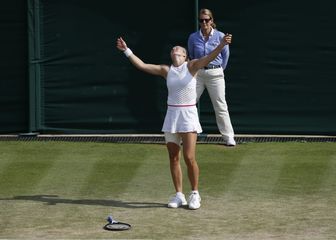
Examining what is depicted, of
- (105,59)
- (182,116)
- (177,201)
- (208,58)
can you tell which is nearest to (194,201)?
(177,201)

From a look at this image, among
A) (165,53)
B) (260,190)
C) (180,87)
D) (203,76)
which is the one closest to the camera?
(180,87)

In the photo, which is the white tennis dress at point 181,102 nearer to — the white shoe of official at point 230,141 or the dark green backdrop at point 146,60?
the white shoe of official at point 230,141

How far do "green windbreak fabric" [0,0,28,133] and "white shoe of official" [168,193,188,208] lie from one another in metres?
5.25

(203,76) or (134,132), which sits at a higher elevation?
(203,76)

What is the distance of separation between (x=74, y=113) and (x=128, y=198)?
14.3 feet

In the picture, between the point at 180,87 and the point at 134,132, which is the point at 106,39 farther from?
the point at 180,87

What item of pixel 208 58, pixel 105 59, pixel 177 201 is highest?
pixel 208 58

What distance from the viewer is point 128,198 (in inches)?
437

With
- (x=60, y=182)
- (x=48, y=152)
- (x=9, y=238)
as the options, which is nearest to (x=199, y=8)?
(x=48, y=152)

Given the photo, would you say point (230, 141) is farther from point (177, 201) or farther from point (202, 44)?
point (177, 201)

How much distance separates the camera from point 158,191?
11.5 m

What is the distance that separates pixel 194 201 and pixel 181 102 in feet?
3.52

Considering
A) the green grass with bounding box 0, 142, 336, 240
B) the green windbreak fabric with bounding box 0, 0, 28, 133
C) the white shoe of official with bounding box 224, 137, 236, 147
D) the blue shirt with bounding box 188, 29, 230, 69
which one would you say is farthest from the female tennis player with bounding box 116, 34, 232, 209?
the green windbreak fabric with bounding box 0, 0, 28, 133

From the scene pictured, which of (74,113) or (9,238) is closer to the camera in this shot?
(9,238)
